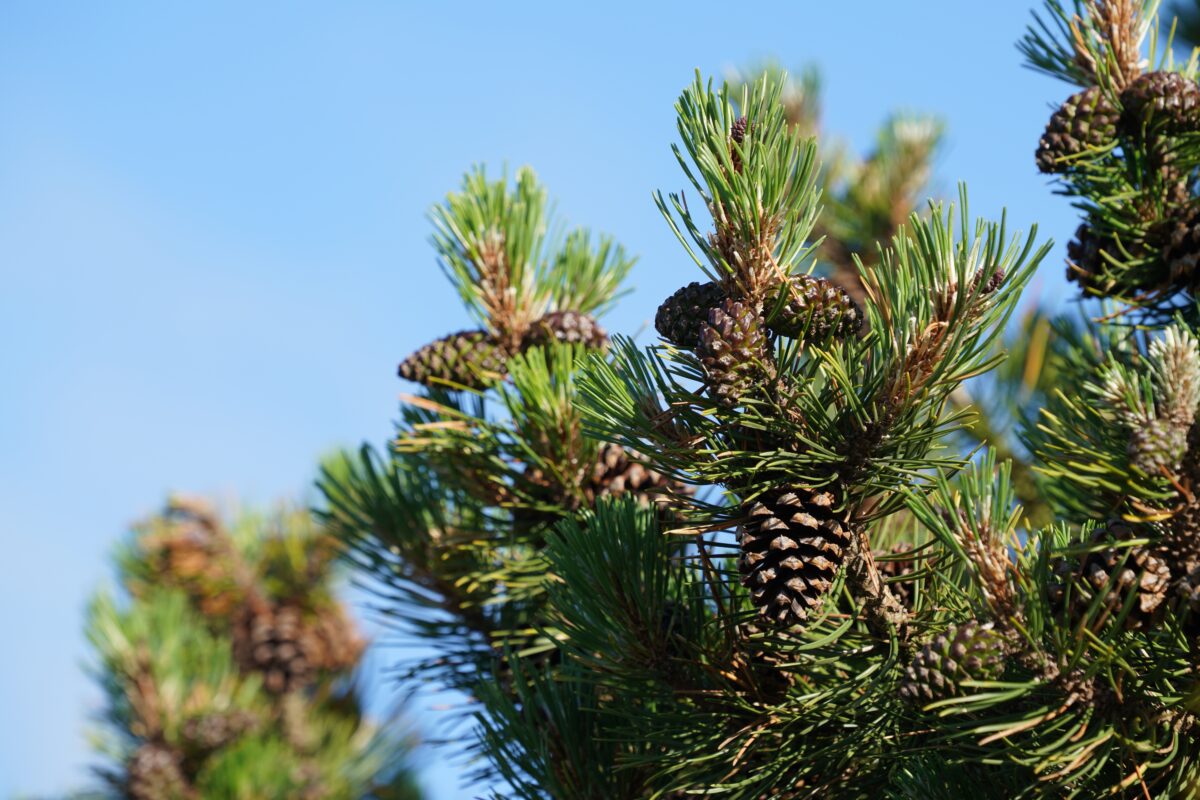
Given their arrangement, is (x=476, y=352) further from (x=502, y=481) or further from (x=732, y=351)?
(x=732, y=351)

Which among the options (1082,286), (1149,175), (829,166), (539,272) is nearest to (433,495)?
(539,272)

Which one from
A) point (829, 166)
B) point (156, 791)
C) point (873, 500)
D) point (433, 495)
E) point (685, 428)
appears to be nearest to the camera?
point (685, 428)

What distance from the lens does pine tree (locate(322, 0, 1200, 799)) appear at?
48.7 inches

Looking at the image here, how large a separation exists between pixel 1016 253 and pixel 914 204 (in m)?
2.94

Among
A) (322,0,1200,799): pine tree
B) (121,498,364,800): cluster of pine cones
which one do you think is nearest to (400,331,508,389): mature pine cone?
(322,0,1200,799): pine tree

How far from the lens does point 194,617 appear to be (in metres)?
4.70

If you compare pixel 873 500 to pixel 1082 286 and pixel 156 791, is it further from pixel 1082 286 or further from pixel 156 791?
pixel 156 791

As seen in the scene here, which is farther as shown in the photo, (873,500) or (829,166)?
(829,166)

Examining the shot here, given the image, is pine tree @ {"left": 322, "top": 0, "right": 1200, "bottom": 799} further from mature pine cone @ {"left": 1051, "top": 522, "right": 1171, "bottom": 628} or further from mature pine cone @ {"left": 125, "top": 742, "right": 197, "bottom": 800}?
mature pine cone @ {"left": 125, "top": 742, "right": 197, "bottom": 800}

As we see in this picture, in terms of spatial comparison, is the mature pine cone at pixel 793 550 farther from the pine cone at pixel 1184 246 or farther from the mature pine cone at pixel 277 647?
the mature pine cone at pixel 277 647

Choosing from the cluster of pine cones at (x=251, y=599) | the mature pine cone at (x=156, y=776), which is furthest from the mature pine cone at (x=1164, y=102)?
the cluster of pine cones at (x=251, y=599)

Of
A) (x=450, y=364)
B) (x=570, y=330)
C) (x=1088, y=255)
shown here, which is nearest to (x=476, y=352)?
(x=450, y=364)

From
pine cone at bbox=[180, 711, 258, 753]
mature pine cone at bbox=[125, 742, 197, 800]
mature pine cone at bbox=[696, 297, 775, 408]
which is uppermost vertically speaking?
pine cone at bbox=[180, 711, 258, 753]

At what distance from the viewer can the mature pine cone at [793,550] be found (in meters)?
1.32
